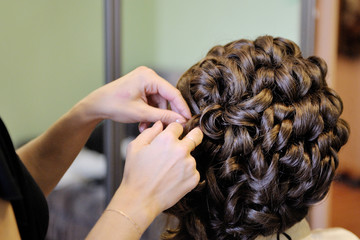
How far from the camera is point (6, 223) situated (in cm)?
70

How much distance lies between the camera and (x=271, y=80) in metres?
0.84

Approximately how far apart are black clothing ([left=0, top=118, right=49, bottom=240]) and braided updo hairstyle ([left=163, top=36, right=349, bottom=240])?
0.33 meters

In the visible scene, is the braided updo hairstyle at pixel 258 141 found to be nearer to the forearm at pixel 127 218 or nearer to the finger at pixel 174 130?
the finger at pixel 174 130

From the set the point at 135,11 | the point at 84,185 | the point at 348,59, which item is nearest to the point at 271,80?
the point at 135,11

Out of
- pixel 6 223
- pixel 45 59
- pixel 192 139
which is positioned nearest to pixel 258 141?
pixel 192 139

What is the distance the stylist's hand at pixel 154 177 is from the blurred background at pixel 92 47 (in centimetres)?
96

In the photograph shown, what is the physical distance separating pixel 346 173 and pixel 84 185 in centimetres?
309

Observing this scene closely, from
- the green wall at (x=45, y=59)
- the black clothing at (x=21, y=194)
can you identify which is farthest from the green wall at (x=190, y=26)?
the black clothing at (x=21, y=194)

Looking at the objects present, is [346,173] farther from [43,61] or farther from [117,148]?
[43,61]

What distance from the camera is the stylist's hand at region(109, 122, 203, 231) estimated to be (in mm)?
693

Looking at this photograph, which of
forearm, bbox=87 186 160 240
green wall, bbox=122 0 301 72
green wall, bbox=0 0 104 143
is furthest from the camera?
green wall, bbox=122 0 301 72

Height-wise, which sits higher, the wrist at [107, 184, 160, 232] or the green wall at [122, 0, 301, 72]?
the green wall at [122, 0, 301, 72]

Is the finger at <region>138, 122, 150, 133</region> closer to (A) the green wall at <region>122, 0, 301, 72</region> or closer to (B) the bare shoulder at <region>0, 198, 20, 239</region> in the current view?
(B) the bare shoulder at <region>0, 198, 20, 239</region>

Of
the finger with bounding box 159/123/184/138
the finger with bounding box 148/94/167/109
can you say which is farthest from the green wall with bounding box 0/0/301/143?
the finger with bounding box 159/123/184/138
